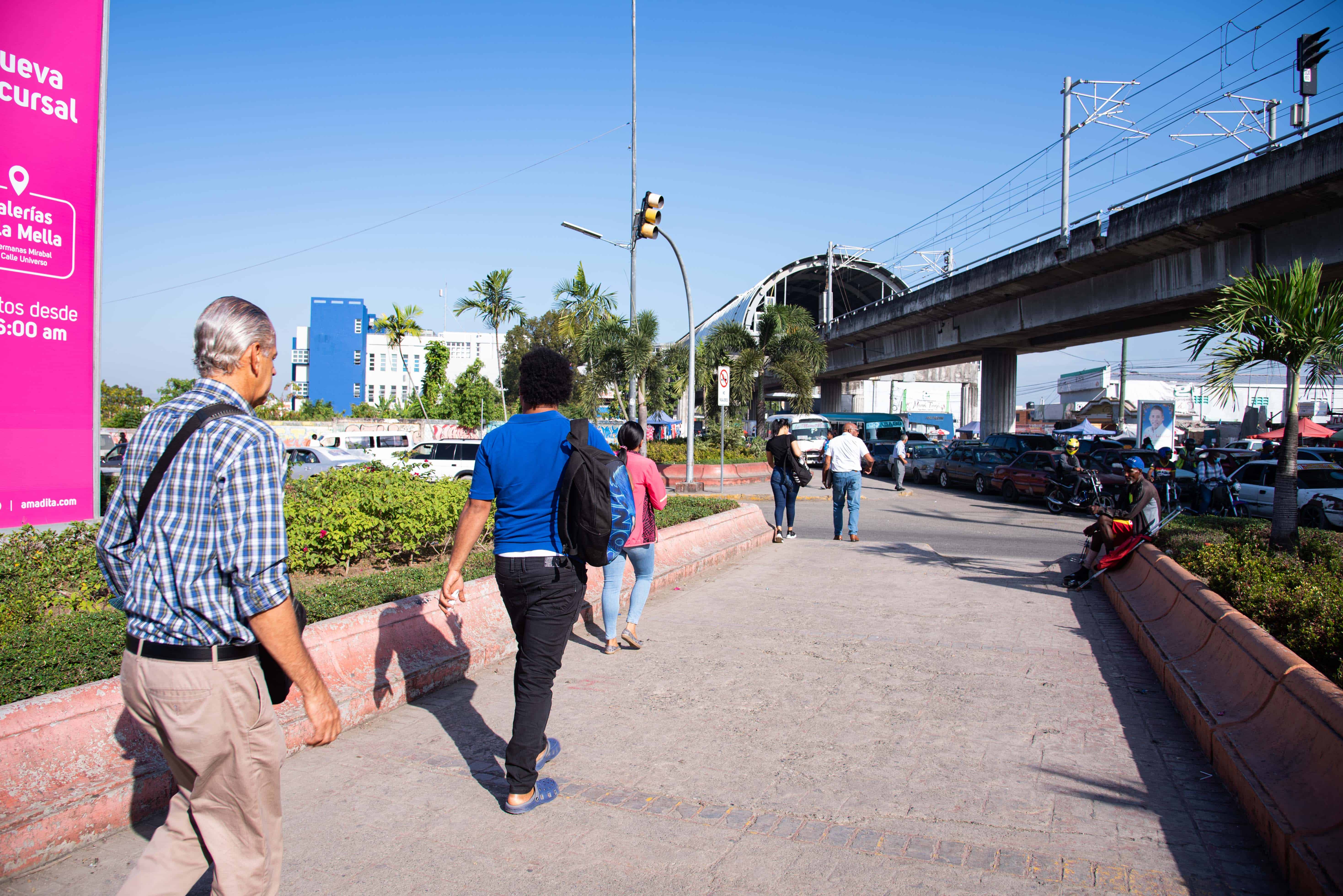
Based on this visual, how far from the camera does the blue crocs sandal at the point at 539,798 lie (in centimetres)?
364

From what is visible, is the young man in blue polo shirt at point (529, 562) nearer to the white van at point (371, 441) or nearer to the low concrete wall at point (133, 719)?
the low concrete wall at point (133, 719)

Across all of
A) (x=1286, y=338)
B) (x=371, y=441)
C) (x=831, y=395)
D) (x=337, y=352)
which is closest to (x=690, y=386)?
(x=1286, y=338)

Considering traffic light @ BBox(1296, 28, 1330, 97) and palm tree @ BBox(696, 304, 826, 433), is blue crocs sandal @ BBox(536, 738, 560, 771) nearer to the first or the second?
traffic light @ BBox(1296, 28, 1330, 97)

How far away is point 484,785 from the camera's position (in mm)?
3939

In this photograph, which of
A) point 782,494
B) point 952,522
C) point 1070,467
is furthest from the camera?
point 1070,467

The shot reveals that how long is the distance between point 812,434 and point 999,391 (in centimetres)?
776

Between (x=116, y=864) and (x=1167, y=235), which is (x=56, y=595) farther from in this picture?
(x=1167, y=235)

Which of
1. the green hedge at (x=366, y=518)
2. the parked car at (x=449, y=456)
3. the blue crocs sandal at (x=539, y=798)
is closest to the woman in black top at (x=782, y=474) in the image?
the green hedge at (x=366, y=518)

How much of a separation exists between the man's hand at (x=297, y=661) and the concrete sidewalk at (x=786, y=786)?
1.04 meters

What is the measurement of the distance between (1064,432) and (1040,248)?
13.9 metres

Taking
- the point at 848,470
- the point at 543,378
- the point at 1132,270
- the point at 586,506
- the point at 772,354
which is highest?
the point at 1132,270

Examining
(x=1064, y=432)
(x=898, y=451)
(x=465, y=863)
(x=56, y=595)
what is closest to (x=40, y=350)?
(x=56, y=595)

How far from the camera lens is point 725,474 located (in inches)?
1032

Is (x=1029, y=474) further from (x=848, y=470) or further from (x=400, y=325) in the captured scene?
(x=400, y=325)
